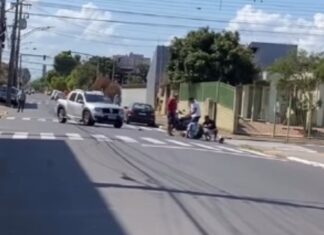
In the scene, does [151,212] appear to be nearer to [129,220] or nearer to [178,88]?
[129,220]

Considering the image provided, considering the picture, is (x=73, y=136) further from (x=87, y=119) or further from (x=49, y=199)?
(x=49, y=199)

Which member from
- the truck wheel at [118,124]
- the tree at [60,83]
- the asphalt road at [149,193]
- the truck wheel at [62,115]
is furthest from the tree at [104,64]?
the asphalt road at [149,193]

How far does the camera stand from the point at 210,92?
54344 mm

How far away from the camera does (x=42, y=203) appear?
42.9 feet

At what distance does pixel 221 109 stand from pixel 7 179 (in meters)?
34.2

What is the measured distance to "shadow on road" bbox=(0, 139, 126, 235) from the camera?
11.0 m

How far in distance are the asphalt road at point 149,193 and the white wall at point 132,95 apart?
68.5 meters

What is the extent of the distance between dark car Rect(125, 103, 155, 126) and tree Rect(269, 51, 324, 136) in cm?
1084

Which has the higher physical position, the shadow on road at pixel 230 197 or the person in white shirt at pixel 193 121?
the person in white shirt at pixel 193 121

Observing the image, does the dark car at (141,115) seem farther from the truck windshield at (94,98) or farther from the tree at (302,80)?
the truck windshield at (94,98)

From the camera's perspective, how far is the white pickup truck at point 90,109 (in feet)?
138

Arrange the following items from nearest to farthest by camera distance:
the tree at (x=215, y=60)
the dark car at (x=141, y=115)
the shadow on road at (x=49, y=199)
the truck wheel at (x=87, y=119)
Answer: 1. the shadow on road at (x=49, y=199)
2. the truck wheel at (x=87, y=119)
3. the dark car at (x=141, y=115)
4. the tree at (x=215, y=60)

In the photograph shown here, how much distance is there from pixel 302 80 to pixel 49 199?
34.5 m

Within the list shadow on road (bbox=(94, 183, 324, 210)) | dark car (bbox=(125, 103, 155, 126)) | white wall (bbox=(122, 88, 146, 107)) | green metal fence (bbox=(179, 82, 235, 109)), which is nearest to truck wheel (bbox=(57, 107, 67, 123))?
green metal fence (bbox=(179, 82, 235, 109))
